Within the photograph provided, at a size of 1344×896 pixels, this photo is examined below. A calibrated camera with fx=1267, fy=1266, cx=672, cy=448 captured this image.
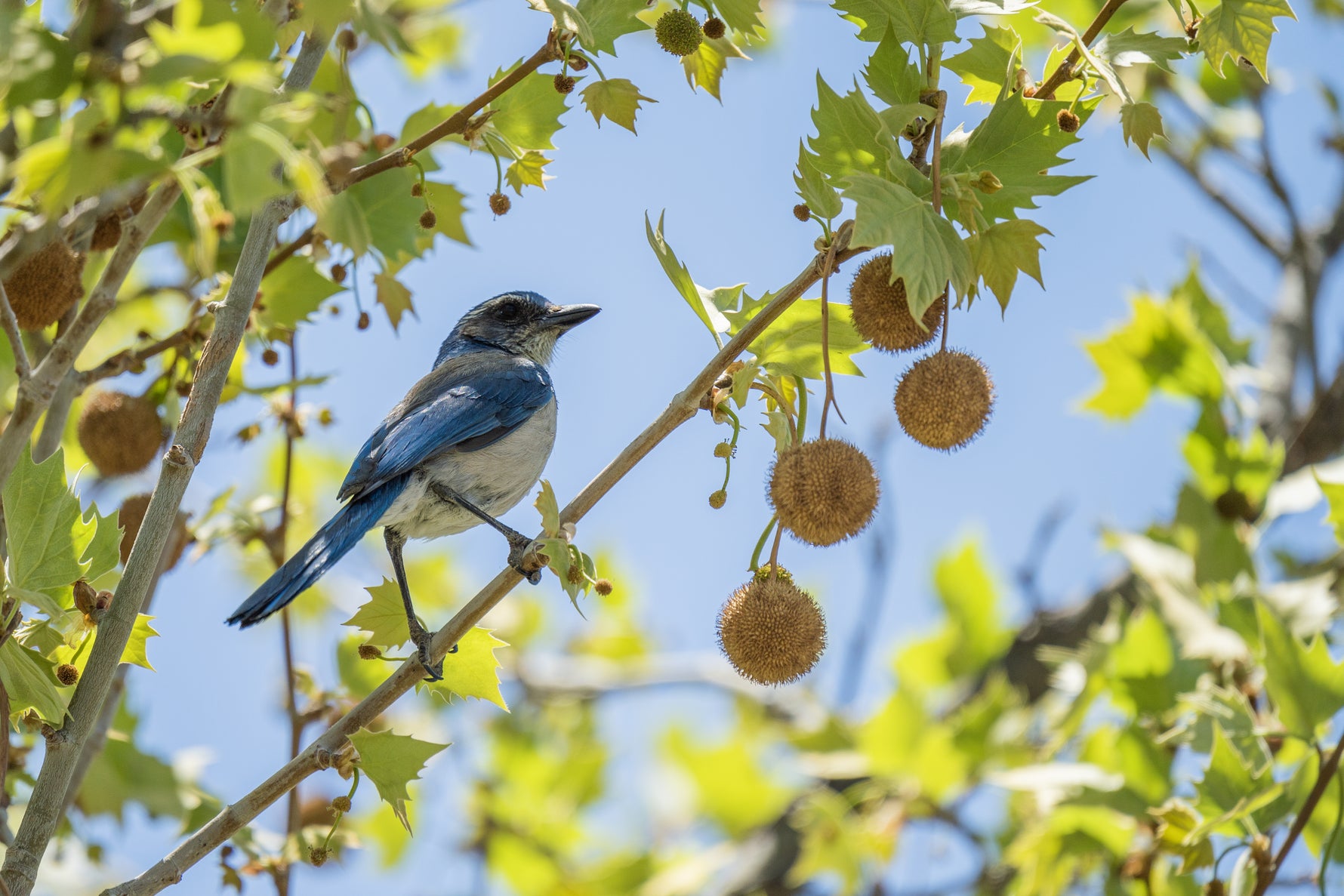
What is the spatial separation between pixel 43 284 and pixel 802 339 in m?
1.91

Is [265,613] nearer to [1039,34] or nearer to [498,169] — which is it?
[498,169]

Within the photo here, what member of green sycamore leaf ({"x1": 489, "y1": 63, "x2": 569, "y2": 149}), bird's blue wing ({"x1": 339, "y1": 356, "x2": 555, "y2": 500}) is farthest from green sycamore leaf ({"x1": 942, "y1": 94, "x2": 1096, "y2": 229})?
bird's blue wing ({"x1": 339, "y1": 356, "x2": 555, "y2": 500})

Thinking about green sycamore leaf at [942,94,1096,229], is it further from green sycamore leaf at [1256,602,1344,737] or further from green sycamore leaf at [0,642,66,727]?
green sycamore leaf at [0,642,66,727]

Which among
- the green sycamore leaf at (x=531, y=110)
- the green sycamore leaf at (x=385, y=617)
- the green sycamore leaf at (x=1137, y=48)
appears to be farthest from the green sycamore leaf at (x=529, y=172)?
the green sycamore leaf at (x=1137, y=48)

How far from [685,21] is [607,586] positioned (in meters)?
1.40

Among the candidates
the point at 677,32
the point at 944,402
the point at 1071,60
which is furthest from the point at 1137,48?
the point at 677,32

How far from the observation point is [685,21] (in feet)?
10.3

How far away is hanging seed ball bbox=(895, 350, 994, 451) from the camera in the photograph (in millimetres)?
2736

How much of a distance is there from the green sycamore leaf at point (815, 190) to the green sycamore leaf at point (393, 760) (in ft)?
5.00

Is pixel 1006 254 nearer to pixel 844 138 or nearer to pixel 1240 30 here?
pixel 844 138

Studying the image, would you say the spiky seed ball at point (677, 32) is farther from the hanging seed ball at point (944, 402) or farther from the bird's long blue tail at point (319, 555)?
the bird's long blue tail at point (319, 555)

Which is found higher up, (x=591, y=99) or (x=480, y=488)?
(x=591, y=99)

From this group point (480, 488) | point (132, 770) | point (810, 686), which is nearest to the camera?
point (132, 770)

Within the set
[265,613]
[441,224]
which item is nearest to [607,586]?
[265,613]
